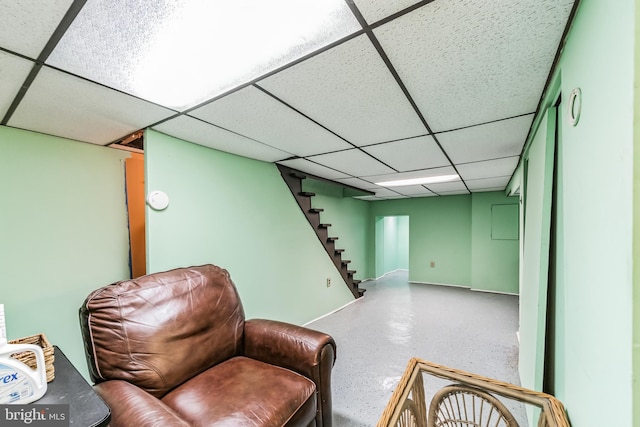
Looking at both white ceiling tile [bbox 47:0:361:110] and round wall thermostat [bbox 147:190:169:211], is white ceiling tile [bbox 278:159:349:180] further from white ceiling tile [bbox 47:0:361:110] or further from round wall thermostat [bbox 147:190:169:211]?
white ceiling tile [bbox 47:0:361:110]

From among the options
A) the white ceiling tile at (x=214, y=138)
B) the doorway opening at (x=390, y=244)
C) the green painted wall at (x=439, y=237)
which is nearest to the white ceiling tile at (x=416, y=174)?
the white ceiling tile at (x=214, y=138)

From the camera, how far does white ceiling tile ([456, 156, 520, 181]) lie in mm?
2595

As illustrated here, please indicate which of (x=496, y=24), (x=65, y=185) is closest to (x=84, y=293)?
(x=65, y=185)

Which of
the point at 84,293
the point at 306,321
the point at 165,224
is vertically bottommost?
the point at 306,321

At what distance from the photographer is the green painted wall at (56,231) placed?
161 cm

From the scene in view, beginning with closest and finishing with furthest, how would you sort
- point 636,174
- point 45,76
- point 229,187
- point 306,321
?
point 636,174
point 45,76
point 229,187
point 306,321

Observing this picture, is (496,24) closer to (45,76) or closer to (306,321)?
(45,76)

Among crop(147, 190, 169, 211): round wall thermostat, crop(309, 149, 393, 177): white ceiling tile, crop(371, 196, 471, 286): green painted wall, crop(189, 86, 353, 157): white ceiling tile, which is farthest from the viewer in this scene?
crop(371, 196, 471, 286): green painted wall

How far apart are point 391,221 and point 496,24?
261 inches

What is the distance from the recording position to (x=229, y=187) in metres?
2.35

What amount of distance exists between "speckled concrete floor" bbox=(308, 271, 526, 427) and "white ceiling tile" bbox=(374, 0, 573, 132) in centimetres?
209

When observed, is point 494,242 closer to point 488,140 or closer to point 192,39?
point 488,140

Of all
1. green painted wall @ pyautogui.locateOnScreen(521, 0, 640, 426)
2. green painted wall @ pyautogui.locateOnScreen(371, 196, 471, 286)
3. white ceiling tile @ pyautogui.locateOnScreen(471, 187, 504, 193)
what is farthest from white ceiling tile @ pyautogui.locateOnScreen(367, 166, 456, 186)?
green painted wall @ pyautogui.locateOnScreen(371, 196, 471, 286)

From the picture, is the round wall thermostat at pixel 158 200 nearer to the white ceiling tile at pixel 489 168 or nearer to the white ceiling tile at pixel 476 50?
the white ceiling tile at pixel 476 50
